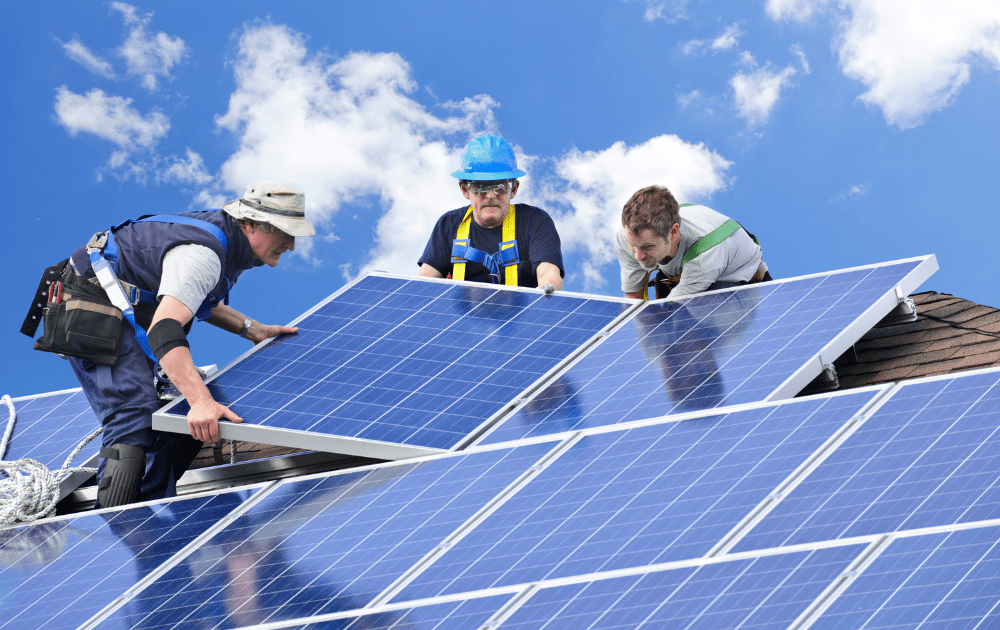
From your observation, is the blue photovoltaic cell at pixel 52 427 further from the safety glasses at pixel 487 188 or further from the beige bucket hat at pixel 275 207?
the safety glasses at pixel 487 188

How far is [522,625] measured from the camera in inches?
185

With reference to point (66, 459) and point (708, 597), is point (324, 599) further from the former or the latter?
point (66, 459)

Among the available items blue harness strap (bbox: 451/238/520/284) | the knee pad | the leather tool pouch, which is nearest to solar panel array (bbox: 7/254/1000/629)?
the knee pad

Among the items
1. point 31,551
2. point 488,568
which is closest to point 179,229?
point 31,551

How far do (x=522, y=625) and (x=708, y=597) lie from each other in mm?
815

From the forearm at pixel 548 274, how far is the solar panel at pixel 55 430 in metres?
4.06

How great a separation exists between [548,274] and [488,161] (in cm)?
115

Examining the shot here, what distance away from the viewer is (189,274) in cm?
757

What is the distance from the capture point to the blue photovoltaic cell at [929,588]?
13.3 feet

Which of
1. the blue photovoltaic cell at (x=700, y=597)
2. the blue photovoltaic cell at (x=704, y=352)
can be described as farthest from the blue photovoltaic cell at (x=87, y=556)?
the blue photovoltaic cell at (x=700, y=597)

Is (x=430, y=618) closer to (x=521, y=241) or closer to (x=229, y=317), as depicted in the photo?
(x=229, y=317)

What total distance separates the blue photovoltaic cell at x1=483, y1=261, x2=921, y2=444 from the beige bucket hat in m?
2.25

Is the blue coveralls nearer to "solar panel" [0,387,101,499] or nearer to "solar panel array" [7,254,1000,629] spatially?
"solar panel array" [7,254,1000,629]

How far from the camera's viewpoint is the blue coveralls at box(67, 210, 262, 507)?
777cm
